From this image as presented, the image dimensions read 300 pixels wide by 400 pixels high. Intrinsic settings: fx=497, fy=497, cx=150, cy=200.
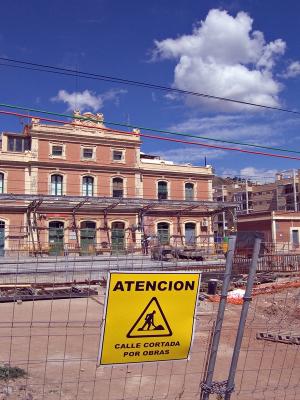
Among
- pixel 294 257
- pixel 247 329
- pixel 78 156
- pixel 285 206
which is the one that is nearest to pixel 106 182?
pixel 78 156

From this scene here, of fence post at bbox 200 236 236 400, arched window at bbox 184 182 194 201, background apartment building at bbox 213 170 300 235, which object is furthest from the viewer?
background apartment building at bbox 213 170 300 235

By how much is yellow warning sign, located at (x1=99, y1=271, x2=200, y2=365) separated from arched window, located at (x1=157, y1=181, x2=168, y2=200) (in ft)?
142

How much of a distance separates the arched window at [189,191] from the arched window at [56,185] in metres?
12.5

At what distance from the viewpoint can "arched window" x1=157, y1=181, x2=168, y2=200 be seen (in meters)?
47.7

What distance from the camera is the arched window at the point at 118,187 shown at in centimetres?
4580

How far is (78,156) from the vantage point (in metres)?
44.5

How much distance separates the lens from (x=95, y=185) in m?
45.0

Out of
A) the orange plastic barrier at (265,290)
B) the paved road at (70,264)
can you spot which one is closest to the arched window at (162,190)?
the orange plastic barrier at (265,290)

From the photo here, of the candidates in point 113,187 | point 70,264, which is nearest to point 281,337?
point 70,264

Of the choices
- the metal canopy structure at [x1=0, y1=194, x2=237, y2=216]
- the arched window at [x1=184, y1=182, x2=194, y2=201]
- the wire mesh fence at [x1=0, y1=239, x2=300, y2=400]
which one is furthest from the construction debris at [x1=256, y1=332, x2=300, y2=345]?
the arched window at [x1=184, y1=182, x2=194, y2=201]

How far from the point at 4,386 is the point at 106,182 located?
3920 cm

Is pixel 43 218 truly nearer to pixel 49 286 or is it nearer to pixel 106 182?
pixel 106 182

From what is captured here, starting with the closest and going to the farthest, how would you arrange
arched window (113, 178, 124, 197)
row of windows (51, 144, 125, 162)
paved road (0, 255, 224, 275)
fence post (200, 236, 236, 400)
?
fence post (200, 236, 236, 400) → paved road (0, 255, 224, 275) → row of windows (51, 144, 125, 162) → arched window (113, 178, 124, 197)

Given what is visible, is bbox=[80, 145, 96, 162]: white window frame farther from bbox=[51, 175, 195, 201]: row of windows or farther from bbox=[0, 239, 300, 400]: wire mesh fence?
bbox=[0, 239, 300, 400]: wire mesh fence
